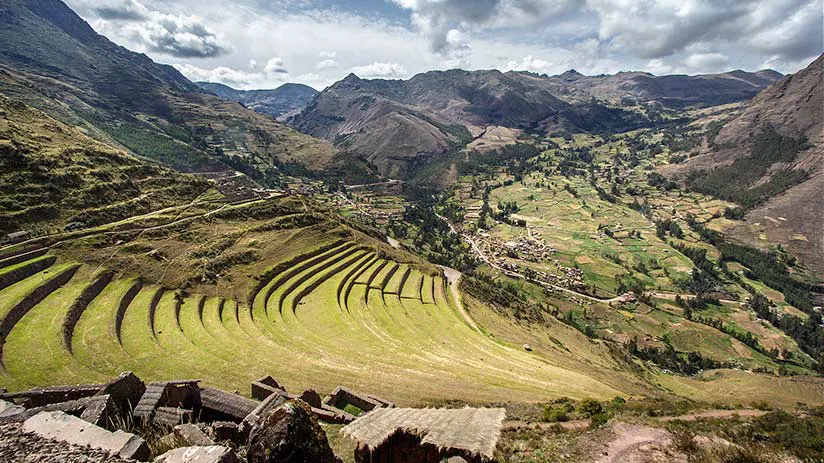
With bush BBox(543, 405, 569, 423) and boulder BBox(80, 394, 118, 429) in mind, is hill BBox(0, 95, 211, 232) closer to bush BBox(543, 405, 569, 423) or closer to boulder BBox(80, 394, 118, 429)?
boulder BBox(80, 394, 118, 429)

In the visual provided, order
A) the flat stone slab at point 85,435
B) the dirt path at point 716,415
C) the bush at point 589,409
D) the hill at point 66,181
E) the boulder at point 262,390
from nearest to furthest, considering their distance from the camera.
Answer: the flat stone slab at point 85,435 < the dirt path at point 716,415 < the bush at point 589,409 < the boulder at point 262,390 < the hill at point 66,181

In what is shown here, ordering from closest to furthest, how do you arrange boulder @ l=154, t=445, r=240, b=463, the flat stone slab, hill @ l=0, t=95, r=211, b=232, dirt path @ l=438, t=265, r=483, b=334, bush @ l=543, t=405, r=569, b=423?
boulder @ l=154, t=445, r=240, b=463, the flat stone slab, bush @ l=543, t=405, r=569, b=423, hill @ l=0, t=95, r=211, b=232, dirt path @ l=438, t=265, r=483, b=334

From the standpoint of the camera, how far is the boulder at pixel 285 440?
25.1ft

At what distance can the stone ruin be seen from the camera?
6.98 metres

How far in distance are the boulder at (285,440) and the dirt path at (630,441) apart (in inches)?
530

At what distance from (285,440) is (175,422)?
317 inches

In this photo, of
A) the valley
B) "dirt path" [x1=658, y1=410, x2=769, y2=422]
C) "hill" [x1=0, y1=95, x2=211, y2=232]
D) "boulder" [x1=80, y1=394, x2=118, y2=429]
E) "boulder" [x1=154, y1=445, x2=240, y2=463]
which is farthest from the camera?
"hill" [x1=0, y1=95, x2=211, y2=232]

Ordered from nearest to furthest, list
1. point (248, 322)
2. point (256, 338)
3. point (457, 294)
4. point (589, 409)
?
point (589, 409) < point (256, 338) < point (248, 322) < point (457, 294)

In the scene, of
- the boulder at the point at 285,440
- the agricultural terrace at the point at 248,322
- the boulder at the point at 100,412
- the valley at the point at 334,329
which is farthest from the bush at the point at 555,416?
the boulder at the point at 100,412

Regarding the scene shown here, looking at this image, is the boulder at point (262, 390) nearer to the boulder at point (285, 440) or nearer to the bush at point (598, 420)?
the boulder at point (285, 440)

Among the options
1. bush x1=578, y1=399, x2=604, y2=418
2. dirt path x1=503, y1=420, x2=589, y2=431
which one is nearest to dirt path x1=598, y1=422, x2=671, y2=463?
dirt path x1=503, y1=420, x2=589, y2=431

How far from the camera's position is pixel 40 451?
6590 millimetres

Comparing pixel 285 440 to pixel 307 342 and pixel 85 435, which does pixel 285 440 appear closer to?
pixel 85 435

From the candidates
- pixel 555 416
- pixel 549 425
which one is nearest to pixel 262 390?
pixel 549 425
